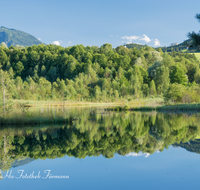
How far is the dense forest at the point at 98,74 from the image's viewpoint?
52422 millimetres

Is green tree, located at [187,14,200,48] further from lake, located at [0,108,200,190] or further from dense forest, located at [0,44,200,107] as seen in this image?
dense forest, located at [0,44,200,107]

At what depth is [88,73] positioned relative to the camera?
6875cm

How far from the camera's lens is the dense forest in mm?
52422

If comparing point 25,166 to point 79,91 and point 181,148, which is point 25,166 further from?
point 79,91

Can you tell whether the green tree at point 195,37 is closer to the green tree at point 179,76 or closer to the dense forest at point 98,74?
the dense forest at point 98,74

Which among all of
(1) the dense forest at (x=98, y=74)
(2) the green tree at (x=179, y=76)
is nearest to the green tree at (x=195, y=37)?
(1) the dense forest at (x=98, y=74)

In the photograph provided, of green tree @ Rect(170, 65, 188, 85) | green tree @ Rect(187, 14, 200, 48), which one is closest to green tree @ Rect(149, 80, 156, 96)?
green tree @ Rect(170, 65, 188, 85)

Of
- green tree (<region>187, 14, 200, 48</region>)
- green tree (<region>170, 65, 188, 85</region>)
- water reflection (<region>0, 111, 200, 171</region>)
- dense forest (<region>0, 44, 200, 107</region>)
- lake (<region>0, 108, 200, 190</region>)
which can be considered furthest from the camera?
green tree (<region>170, 65, 188, 85</region>)

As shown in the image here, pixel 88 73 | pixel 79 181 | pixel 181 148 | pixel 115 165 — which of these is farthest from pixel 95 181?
pixel 88 73

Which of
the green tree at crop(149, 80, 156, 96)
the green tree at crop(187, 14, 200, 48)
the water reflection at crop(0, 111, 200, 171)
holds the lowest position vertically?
the green tree at crop(149, 80, 156, 96)

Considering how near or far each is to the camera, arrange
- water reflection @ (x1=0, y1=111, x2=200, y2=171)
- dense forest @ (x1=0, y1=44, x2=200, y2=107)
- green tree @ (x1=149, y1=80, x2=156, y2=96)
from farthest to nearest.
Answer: green tree @ (x1=149, y1=80, x2=156, y2=96), dense forest @ (x1=0, y1=44, x2=200, y2=107), water reflection @ (x1=0, y1=111, x2=200, y2=171)

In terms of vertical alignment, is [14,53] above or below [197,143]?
above

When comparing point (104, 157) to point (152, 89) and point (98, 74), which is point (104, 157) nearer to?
point (152, 89)

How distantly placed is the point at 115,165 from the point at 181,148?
163 inches
